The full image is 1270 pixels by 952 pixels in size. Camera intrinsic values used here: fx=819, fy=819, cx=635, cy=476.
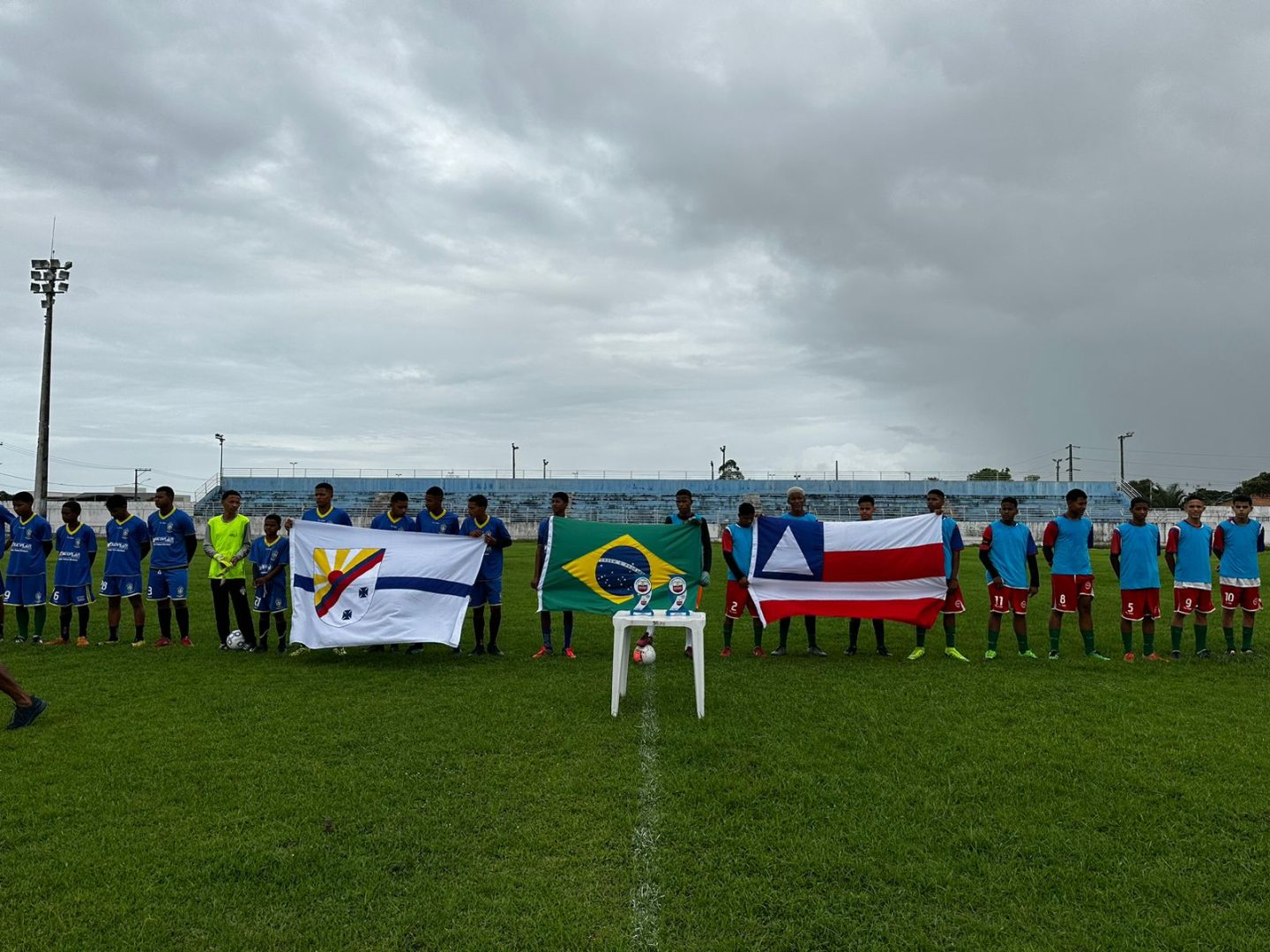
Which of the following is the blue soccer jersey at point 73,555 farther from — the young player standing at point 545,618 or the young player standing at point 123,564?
the young player standing at point 545,618

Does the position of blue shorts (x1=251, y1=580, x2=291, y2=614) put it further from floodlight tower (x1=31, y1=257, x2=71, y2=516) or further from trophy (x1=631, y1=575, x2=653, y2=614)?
floodlight tower (x1=31, y1=257, x2=71, y2=516)

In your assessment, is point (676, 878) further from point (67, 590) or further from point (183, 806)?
point (67, 590)

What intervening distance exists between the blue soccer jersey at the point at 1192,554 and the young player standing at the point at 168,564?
11744mm

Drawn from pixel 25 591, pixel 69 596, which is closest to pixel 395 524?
pixel 69 596

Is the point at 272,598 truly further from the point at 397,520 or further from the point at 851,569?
the point at 851,569

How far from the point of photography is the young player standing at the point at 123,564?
403 inches

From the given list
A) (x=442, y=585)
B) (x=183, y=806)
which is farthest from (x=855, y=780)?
(x=442, y=585)

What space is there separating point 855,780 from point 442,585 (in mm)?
5541

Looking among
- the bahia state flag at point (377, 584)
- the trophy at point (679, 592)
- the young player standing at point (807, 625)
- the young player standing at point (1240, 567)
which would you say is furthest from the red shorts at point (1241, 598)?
the bahia state flag at point (377, 584)

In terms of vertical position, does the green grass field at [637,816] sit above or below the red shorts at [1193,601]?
below

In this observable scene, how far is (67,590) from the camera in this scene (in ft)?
34.0

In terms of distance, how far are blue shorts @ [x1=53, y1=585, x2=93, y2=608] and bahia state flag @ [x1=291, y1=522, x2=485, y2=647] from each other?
3343 mm

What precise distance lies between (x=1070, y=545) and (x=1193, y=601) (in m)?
1.64

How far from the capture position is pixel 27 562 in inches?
408
